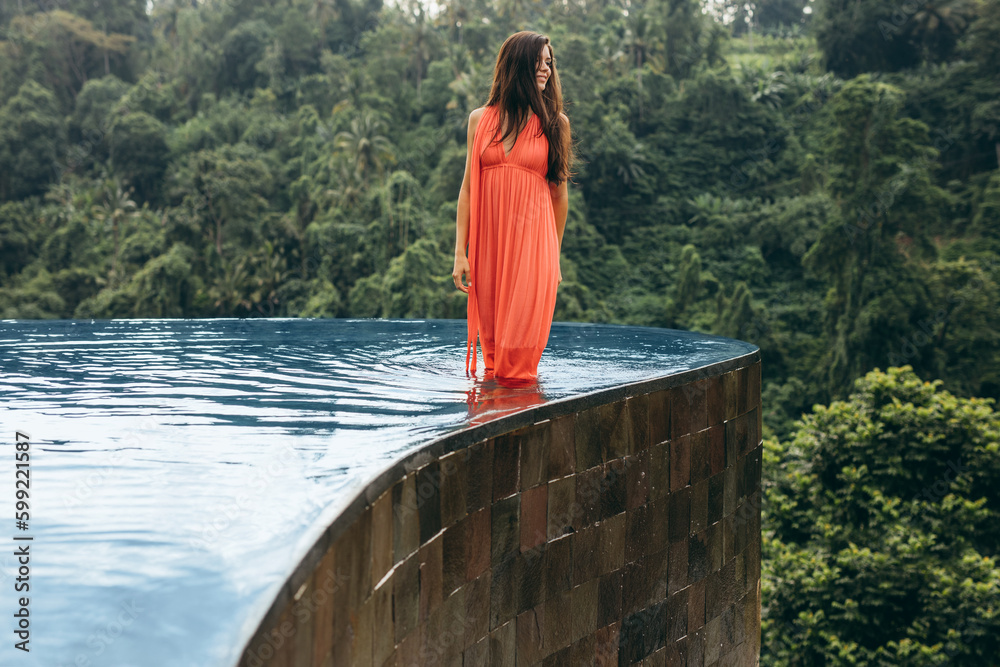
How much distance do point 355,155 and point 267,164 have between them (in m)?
5.89

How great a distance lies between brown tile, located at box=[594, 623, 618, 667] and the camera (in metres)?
2.94

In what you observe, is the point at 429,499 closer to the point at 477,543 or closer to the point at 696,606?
the point at 477,543

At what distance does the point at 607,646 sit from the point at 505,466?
2.93ft

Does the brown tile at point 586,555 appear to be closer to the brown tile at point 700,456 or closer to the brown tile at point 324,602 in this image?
the brown tile at point 700,456

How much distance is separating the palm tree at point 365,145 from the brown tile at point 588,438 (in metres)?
27.9

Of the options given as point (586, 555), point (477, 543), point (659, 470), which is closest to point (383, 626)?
point (477, 543)

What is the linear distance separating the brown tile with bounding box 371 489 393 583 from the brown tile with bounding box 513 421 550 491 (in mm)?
623

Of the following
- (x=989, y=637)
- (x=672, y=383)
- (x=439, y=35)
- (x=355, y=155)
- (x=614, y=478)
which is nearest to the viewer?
(x=614, y=478)

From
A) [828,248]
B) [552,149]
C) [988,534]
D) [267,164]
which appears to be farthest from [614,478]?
[267,164]

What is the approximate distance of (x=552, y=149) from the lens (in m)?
3.54

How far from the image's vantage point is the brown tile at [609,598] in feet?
9.59

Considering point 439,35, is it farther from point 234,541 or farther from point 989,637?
point 234,541

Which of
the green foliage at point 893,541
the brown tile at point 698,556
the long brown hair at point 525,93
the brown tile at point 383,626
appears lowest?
the green foliage at point 893,541

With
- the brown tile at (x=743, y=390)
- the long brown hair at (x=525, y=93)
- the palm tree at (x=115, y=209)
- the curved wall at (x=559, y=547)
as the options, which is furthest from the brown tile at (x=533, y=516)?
the palm tree at (x=115, y=209)
